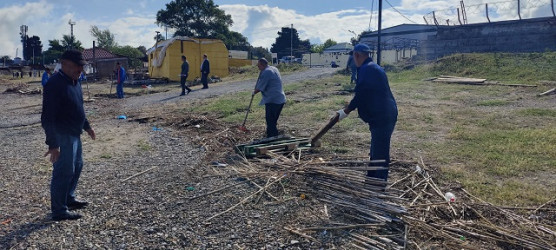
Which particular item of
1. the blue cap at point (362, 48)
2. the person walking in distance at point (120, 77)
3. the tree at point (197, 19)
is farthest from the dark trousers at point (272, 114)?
the tree at point (197, 19)

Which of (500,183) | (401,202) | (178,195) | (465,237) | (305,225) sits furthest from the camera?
(500,183)

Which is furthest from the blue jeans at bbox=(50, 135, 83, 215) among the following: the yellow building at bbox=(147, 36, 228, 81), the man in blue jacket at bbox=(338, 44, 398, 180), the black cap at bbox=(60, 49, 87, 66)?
the yellow building at bbox=(147, 36, 228, 81)

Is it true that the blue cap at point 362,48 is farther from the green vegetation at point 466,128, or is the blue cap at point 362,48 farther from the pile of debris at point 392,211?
the green vegetation at point 466,128

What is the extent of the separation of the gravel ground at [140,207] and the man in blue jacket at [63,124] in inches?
12.6

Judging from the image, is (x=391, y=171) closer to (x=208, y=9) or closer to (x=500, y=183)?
(x=500, y=183)

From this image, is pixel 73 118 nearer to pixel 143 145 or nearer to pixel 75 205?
pixel 75 205

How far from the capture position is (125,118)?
41.5 ft

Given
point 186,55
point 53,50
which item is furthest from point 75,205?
point 53,50

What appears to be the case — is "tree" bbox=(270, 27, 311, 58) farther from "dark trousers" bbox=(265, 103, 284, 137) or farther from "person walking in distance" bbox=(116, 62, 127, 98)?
"dark trousers" bbox=(265, 103, 284, 137)

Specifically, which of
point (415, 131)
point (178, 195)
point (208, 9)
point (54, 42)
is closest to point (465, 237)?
point (178, 195)

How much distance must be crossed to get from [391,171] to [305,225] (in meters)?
2.44

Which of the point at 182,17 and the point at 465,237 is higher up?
the point at 182,17

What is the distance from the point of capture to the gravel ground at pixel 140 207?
4.10 m

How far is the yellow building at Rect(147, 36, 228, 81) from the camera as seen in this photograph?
28.4 meters
